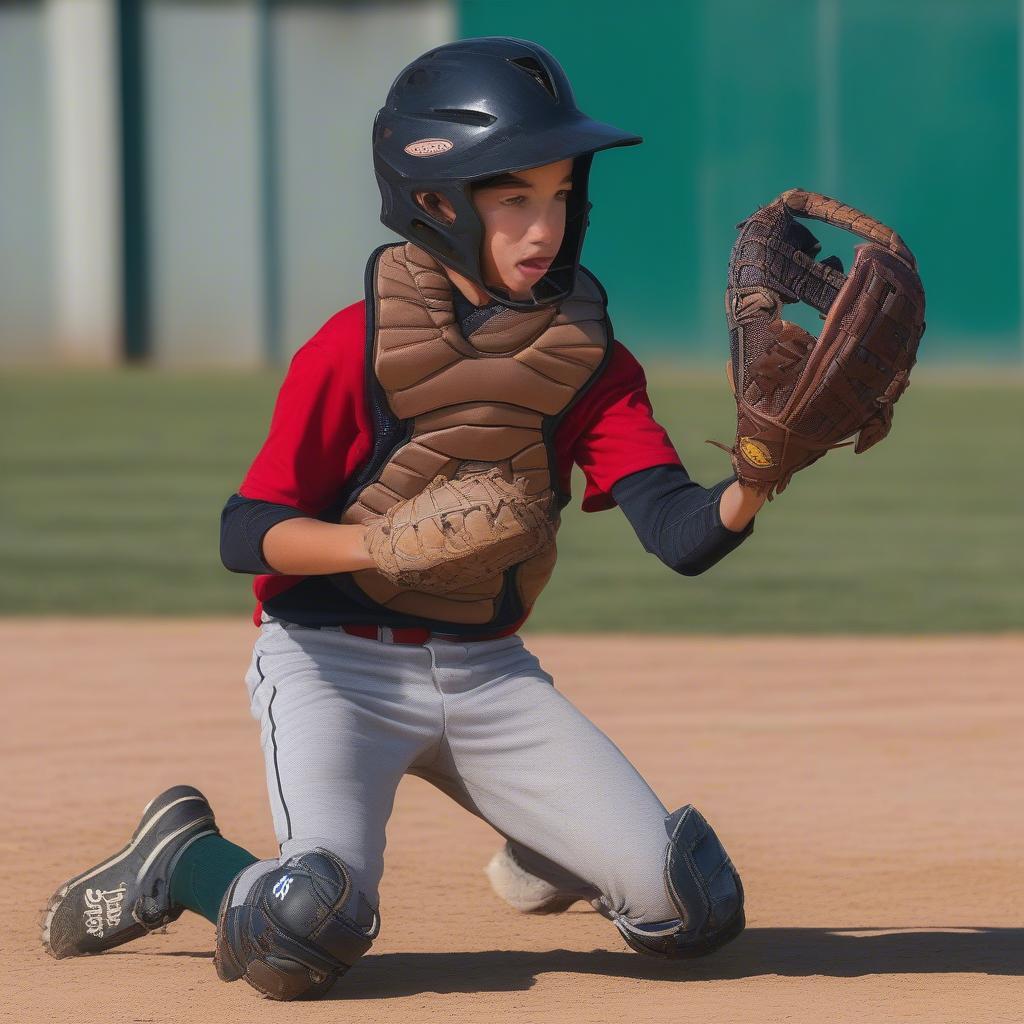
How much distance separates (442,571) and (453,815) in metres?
1.82

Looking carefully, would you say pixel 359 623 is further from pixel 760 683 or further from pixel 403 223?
pixel 760 683

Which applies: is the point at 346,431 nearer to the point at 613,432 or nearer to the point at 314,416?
the point at 314,416

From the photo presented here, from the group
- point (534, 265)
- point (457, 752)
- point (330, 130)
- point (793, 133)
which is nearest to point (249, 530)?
point (457, 752)

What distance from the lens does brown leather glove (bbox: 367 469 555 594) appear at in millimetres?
A: 3770

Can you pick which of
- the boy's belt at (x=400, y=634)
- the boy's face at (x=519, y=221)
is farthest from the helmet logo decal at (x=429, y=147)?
the boy's belt at (x=400, y=634)

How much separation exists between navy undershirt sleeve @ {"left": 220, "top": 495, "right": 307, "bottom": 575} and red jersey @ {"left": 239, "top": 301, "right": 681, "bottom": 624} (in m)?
0.04

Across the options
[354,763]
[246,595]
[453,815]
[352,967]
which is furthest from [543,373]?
[246,595]

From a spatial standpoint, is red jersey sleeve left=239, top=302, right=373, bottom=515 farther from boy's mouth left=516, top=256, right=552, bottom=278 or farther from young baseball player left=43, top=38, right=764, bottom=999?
boy's mouth left=516, top=256, right=552, bottom=278

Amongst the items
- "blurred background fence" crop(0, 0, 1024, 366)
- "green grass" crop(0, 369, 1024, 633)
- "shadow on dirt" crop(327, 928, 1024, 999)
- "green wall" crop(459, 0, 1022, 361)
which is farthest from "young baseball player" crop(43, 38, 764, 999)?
A: "blurred background fence" crop(0, 0, 1024, 366)

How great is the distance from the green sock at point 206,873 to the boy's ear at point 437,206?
130cm

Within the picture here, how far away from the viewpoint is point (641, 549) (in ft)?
38.2

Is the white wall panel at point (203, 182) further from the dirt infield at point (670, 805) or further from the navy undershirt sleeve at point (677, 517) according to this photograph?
the navy undershirt sleeve at point (677, 517)

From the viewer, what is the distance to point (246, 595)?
977cm

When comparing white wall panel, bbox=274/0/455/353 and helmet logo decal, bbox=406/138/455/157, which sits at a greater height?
helmet logo decal, bbox=406/138/455/157
